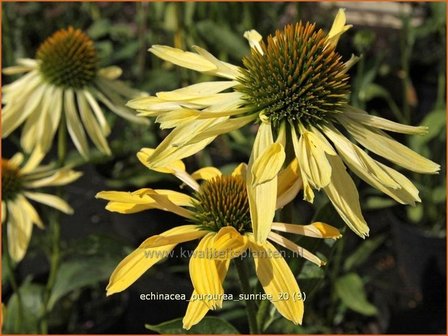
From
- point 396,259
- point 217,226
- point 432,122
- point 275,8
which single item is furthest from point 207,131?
point 275,8

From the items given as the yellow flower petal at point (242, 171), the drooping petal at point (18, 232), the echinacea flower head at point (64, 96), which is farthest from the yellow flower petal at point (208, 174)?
the drooping petal at point (18, 232)

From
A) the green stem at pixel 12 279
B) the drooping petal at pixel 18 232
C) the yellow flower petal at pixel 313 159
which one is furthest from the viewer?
the drooping petal at pixel 18 232

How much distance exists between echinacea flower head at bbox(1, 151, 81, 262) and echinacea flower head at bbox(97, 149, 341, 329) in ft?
1.29

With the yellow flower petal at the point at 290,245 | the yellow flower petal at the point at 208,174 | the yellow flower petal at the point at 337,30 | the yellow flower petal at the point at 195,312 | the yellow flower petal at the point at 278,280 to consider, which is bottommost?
the yellow flower petal at the point at 195,312

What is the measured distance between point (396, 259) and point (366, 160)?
105 cm

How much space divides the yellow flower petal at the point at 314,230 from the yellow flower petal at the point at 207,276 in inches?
2.9

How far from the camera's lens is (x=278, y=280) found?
600 mm

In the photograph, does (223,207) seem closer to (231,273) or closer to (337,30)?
(337,30)

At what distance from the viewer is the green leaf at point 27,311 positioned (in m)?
1.07

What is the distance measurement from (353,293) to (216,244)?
2.36ft

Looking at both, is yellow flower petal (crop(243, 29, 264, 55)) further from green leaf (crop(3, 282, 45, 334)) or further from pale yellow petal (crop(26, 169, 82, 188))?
green leaf (crop(3, 282, 45, 334))

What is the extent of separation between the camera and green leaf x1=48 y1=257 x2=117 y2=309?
1076 mm

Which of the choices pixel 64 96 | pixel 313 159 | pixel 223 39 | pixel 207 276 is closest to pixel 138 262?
pixel 207 276

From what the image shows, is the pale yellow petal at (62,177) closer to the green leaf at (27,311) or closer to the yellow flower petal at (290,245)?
the green leaf at (27,311)
